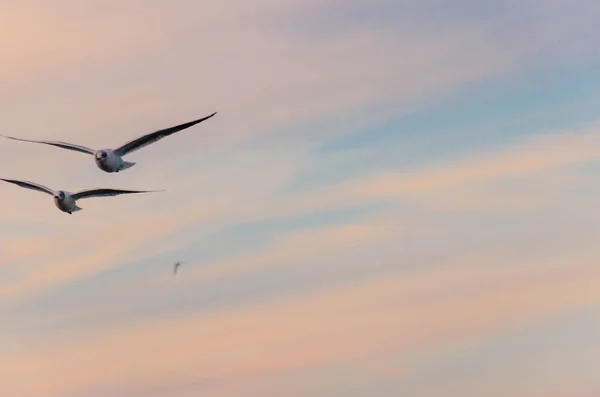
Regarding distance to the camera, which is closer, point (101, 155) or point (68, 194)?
point (101, 155)

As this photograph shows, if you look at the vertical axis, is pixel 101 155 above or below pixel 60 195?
below

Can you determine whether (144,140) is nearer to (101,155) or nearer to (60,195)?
(101,155)

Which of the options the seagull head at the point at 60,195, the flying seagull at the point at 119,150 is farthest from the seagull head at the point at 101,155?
the seagull head at the point at 60,195

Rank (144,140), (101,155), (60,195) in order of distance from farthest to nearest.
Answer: (60,195) < (144,140) < (101,155)

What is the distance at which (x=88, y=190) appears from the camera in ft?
389

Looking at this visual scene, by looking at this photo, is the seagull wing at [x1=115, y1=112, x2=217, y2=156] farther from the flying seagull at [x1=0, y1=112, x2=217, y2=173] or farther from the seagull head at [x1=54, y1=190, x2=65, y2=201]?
the seagull head at [x1=54, y1=190, x2=65, y2=201]

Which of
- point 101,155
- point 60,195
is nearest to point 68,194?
point 60,195

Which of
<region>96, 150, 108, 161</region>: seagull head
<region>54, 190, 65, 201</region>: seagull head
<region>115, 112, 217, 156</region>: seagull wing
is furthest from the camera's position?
<region>54, 190, 65, 201</region>: seagull head

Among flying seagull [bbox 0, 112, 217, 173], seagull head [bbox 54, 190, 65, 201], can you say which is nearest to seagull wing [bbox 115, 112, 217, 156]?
flying seagull [bbox 0, 112, 217, 173]

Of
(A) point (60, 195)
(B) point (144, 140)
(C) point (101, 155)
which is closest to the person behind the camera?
(C) point (101, 155)

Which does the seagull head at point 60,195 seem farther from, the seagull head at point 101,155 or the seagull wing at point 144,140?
the seagull head at point 101,155

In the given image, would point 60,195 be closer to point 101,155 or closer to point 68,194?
point 68,194

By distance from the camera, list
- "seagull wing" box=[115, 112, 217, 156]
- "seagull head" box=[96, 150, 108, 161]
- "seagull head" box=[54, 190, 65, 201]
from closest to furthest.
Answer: "seagull head" box=[96, 150, 108, 161] → "seagull wing" box=[115, 112, 217, 156] → "seagull head" box=[54, 190, 65, 201]

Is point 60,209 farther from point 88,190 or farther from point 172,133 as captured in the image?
point 172,133
